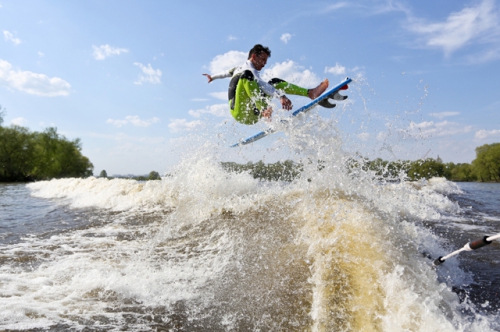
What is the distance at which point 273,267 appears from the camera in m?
4.00

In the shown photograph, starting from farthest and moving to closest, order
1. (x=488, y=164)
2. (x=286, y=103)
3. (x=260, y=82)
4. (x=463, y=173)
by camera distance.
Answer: (x=463, y=173)
(x=488, y=164)
(x=260, y=82)
(x=286, y=103)

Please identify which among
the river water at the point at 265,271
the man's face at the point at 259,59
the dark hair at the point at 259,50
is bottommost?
the river water at the point at 265,271

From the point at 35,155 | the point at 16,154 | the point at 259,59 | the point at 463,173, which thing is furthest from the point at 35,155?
the point at 463,173

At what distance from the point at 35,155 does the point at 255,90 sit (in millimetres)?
61843

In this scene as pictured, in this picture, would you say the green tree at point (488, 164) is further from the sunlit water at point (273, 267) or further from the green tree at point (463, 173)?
the sunlit water at point (273, 267)

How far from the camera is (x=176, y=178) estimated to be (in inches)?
409

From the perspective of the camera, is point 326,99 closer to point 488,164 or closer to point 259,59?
point 259,59

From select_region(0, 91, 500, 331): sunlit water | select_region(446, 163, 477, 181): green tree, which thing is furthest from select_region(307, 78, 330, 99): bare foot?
select_region(446, 163, 477, 181): green tree

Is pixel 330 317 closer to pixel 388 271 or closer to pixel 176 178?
pixel 388 271

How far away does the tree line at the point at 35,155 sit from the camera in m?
51.5

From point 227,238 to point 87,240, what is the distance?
2.83 m

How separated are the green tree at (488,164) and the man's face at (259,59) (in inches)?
2293

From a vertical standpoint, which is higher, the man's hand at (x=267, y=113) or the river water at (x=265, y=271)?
the man's hand at (x=267, y=113)

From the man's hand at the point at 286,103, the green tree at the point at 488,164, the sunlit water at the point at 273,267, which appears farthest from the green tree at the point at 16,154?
the green tree at the point at 488,164
